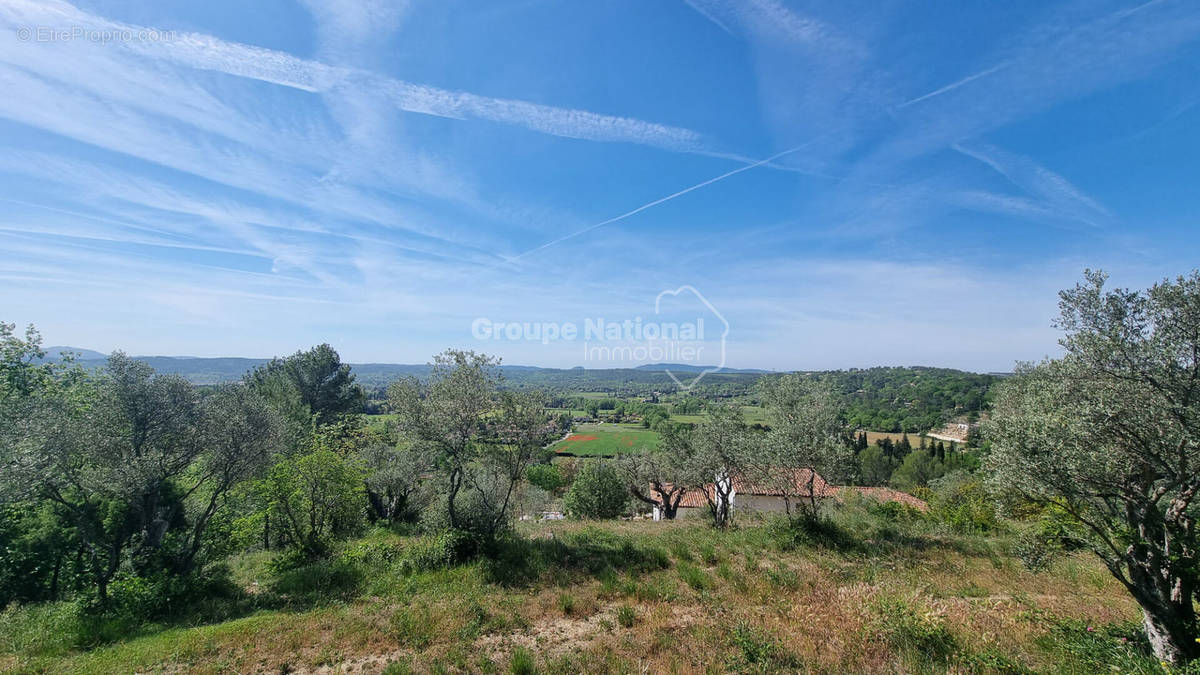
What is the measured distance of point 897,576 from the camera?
1088 cm

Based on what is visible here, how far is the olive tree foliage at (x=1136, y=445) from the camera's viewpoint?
19.5ft

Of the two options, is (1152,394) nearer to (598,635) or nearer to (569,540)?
(598,635)

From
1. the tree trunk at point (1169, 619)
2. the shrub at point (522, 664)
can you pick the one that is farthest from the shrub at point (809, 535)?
the shrub at point (522, 664)

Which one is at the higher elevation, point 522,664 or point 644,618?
point 522,664

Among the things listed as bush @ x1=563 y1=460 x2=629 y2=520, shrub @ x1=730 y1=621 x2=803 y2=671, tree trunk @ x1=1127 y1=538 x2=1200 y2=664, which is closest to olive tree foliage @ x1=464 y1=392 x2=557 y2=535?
shrub @ x1=730 y1=621 x2=803 y2=671

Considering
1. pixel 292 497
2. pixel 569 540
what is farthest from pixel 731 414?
pixel 292 497

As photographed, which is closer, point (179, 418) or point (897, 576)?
point (897, 576)

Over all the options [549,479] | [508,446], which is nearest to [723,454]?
[508,446]

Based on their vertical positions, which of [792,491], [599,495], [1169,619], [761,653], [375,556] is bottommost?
[599,495]

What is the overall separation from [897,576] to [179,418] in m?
21.0

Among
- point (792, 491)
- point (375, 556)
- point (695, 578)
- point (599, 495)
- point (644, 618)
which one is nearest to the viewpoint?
point (644, 618)

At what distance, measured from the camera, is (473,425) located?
13062 millimetres

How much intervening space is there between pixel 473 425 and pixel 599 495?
74.6ft

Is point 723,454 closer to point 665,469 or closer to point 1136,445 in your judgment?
point 665,469
